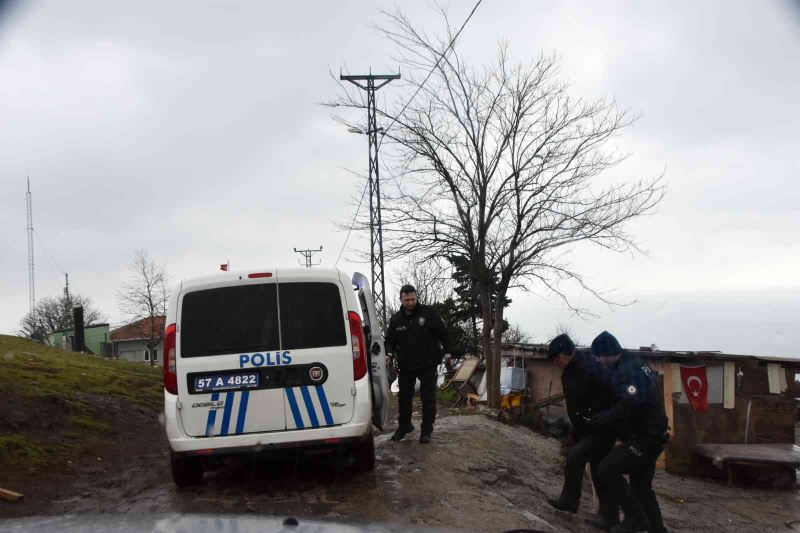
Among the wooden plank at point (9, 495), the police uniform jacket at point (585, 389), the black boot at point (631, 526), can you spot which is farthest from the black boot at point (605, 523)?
the wooden plank at point (9, 495)

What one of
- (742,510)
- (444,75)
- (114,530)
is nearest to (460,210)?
(444,75)

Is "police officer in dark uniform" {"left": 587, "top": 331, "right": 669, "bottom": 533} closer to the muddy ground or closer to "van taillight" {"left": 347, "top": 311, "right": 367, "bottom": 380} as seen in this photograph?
the muddy ground

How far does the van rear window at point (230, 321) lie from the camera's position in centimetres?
616

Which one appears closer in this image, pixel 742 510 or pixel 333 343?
pixel 333 343

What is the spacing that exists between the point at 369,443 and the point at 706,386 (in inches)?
368

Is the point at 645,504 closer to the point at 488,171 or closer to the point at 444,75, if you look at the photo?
the point at 488,171

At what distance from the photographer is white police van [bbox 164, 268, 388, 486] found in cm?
609

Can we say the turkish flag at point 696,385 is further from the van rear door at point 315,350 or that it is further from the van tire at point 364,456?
the van rear door at point 315,350

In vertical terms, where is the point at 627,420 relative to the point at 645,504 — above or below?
above

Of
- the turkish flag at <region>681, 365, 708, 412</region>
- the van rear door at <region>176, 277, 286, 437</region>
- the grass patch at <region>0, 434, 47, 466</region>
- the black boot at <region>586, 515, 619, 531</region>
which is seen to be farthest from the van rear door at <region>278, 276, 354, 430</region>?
the turkish flag at <region>681, 365, 708, 412</region>

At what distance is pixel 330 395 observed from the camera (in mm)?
6199

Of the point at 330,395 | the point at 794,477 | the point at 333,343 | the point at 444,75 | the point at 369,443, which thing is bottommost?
the point at 794,477

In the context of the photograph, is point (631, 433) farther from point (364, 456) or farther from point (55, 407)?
point (55, 407)

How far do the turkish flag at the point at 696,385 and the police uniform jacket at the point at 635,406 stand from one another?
8.33 m
